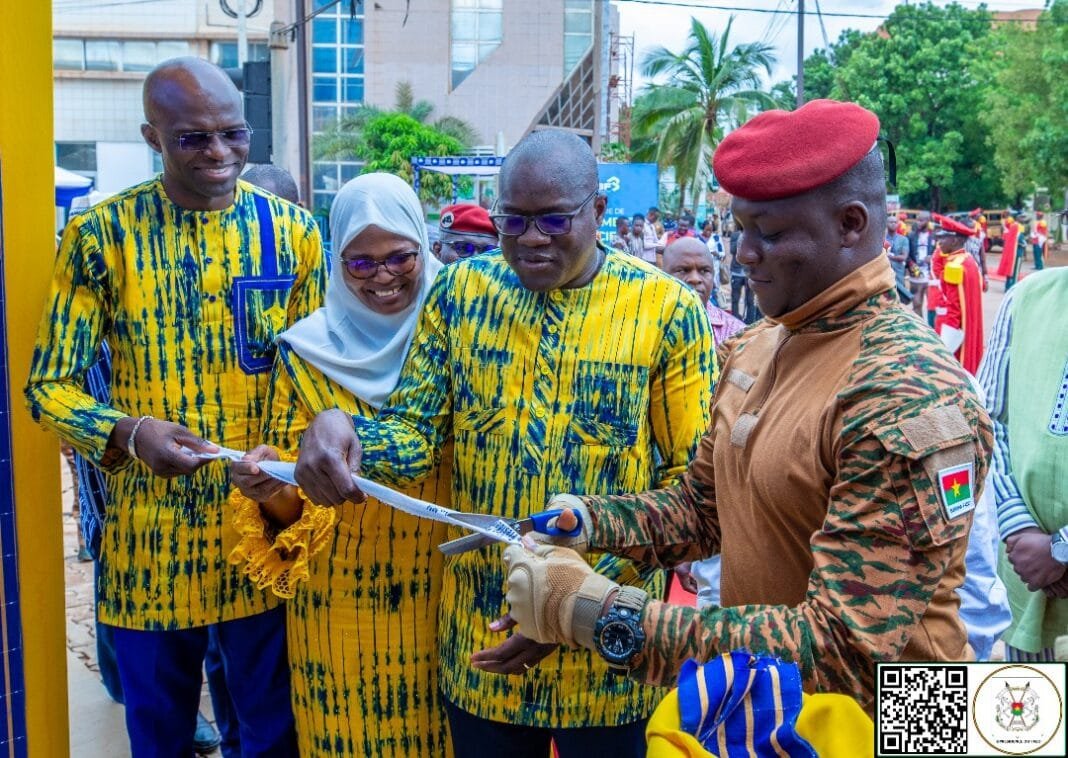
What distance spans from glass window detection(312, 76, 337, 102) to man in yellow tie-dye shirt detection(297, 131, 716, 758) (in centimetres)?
4541

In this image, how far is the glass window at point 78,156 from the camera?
38.9 meters

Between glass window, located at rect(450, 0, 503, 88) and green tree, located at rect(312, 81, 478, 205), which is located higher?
glass window, located at rect(450, 0, 503, 88)

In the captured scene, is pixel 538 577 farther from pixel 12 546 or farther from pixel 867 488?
pixel 12 546

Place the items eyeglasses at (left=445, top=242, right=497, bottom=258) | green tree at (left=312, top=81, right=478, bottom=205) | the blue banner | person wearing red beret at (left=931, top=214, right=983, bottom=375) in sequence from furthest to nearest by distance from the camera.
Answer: green tree at (left=312, top=81, right=478, bottom=205), the blue banner, person wearing red beret at (left=931, top=214, right=983, bottom=375), eyeglasses at (left=445, top=242, right=497, bottom=258)

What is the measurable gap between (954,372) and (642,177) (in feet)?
72.9

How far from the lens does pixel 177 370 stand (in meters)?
3.12

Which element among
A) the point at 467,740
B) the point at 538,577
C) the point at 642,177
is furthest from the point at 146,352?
the point at 642,177

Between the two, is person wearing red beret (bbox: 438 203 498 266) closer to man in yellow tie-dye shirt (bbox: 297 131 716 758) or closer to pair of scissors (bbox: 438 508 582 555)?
man in yellow tie-dye shirt (bbox: 297 131 716 758)

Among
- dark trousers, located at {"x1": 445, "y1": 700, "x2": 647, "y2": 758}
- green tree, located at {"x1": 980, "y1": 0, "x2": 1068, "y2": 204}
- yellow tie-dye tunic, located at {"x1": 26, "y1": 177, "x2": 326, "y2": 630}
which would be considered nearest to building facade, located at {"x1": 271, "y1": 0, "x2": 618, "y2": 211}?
green tree, located at {"x1": 980, "y1": 0, "x2": 1068, "y2": 204}

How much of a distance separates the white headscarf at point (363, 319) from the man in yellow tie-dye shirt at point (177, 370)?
267mm

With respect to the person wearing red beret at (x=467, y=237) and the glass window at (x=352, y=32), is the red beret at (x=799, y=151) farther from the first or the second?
the glass window at (x=352, y=32)

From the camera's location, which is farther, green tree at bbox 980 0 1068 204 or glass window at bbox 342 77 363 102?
glass window at bbox 342 77 363 102

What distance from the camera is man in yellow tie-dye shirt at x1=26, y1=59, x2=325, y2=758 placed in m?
3.10

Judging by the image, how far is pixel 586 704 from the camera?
8.36 feet
